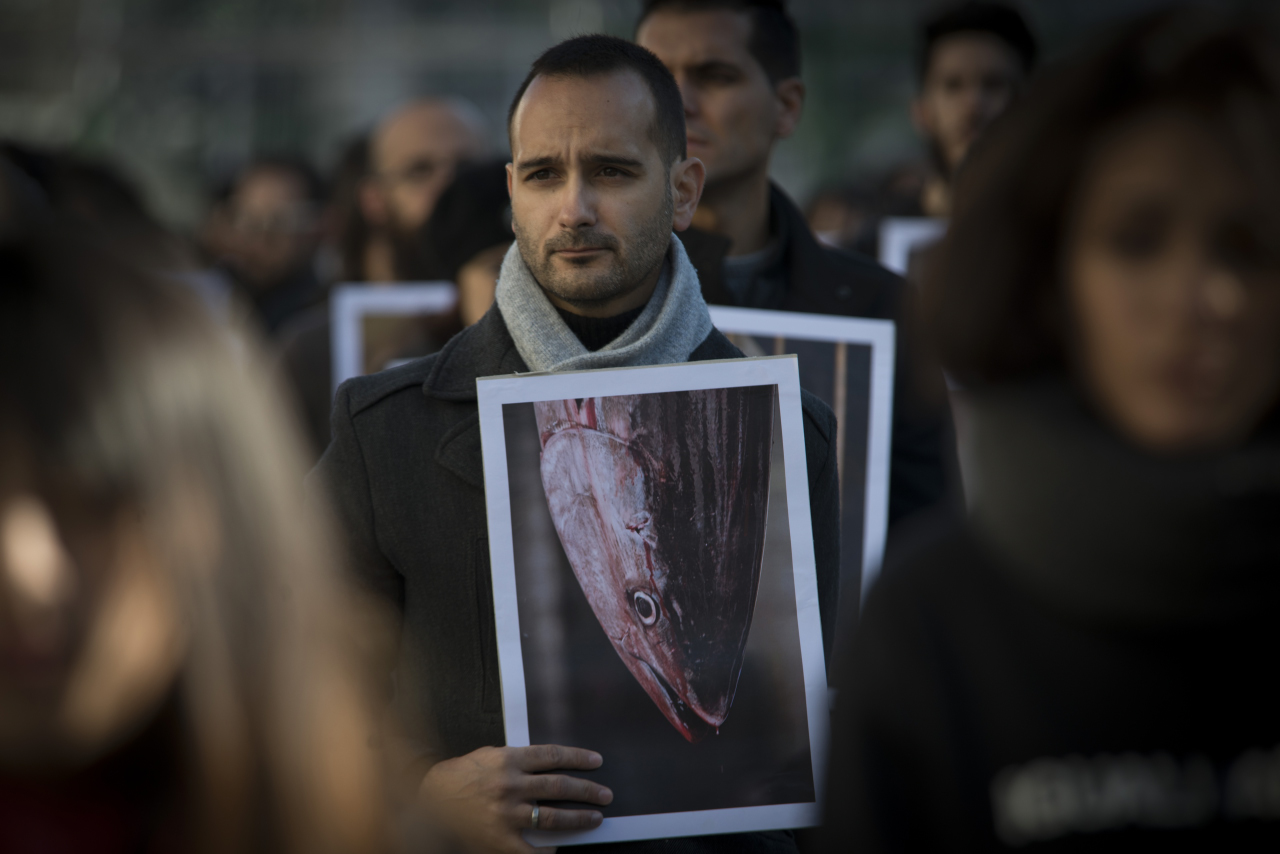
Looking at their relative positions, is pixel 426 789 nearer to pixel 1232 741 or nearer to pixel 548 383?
pixel 548 383

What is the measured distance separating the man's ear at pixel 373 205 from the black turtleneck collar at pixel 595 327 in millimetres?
3481

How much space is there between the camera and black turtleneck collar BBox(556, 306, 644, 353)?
8.30 feet

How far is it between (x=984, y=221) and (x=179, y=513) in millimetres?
834

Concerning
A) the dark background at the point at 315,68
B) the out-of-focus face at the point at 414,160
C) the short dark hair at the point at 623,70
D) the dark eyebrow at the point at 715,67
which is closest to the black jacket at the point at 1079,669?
the short dark hair at the point at 623,70

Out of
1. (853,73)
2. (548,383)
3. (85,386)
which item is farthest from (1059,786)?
(853,73)

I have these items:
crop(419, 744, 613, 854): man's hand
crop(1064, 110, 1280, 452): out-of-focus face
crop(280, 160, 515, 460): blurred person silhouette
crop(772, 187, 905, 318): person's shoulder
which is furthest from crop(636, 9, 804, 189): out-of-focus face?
crop(1064, 110, 1280, 452): out-of-focus face

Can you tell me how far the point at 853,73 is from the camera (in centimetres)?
1430

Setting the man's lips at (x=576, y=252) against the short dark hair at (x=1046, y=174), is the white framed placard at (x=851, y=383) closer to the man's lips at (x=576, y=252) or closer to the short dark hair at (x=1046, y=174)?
the man's lips at (x=576, y=252)

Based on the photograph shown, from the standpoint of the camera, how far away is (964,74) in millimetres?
5207

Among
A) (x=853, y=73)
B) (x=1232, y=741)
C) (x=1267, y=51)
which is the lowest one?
(x=1232, y=741)

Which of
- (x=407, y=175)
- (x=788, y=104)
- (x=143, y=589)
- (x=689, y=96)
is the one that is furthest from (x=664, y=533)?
(x=407, y=175)

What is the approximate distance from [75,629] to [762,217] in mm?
2920

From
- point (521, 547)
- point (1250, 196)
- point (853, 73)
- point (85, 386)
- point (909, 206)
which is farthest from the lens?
point (853, 73)

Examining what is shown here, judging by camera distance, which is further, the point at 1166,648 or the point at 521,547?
the point at 521,547
